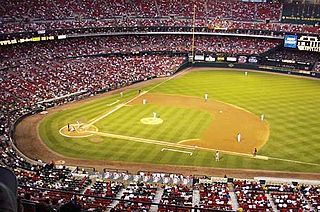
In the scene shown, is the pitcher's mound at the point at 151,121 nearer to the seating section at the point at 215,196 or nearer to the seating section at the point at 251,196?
the seating section at the point at 215,196

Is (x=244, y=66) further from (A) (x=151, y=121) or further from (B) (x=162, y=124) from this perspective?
(B) (x=162, y=124)

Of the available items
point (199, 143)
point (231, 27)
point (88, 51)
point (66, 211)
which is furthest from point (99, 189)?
point (231, 27)

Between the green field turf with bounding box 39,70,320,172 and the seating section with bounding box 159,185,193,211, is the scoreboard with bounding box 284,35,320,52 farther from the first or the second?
the seating section with bounding box 159,185,193,211

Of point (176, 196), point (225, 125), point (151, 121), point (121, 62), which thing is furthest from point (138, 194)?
point (121, 62)

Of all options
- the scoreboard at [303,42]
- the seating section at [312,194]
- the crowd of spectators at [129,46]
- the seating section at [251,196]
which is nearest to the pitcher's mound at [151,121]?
the seating section at [251,196]

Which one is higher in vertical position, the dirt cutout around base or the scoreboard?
the scoreboard

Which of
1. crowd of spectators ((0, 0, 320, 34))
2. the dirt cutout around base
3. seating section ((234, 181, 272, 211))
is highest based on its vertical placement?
crowd of spectators ((0, 0, 320, 34))

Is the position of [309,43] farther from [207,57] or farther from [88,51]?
[88,51]

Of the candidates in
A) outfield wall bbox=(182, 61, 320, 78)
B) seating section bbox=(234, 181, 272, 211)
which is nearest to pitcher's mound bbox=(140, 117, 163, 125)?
seating section bbox=(234, 181, 272, 211)
